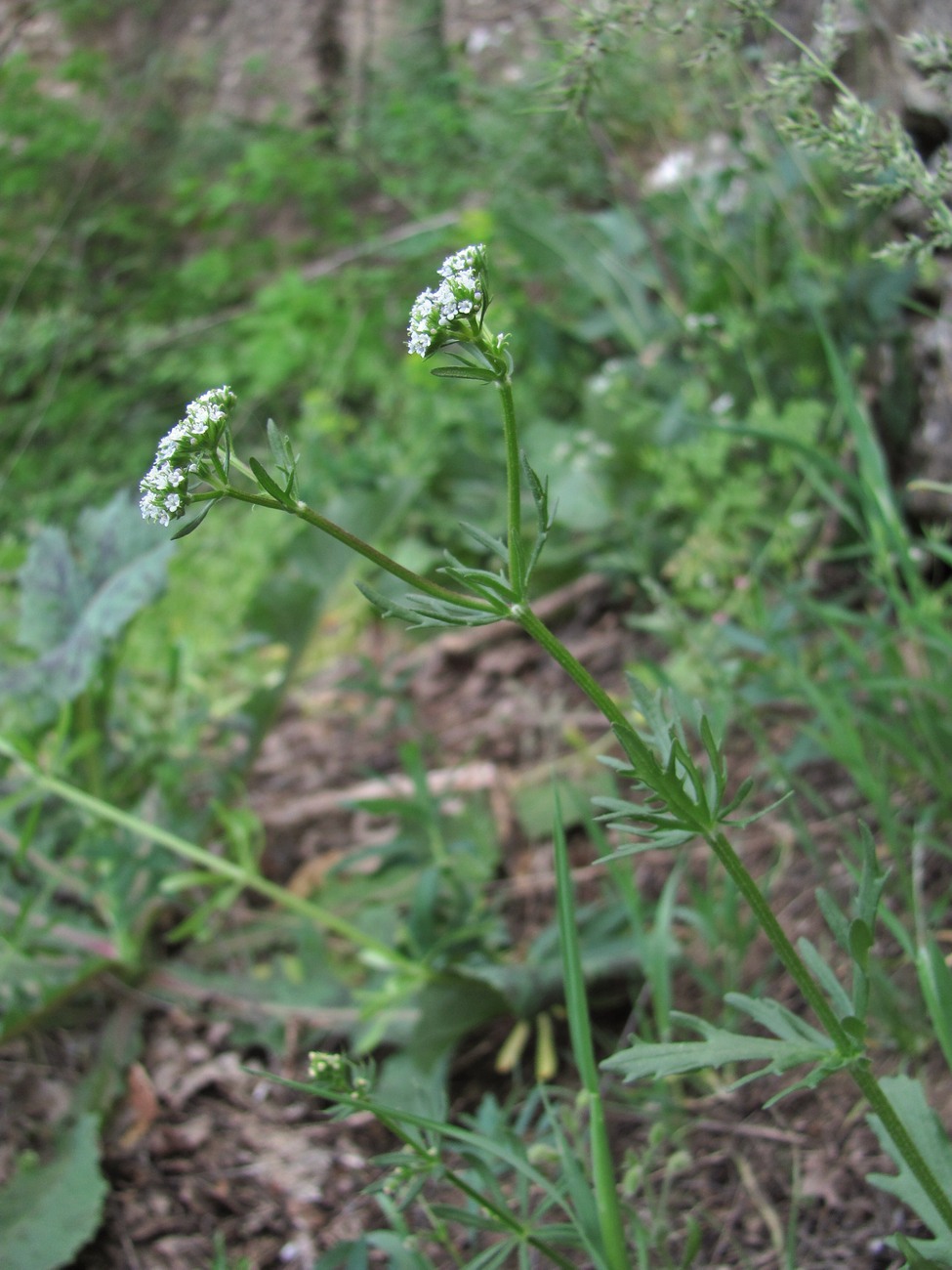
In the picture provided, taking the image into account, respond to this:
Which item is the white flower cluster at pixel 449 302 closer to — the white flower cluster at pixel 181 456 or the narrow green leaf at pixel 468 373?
the narrow green leaf at pixel 468 373

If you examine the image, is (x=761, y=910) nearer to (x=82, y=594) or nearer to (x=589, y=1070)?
(x=589, y=1070)

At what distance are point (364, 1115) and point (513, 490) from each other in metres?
1.13

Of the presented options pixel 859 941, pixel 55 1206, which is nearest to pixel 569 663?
pixel 859 941

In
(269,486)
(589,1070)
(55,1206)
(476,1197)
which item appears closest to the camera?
(269,486)

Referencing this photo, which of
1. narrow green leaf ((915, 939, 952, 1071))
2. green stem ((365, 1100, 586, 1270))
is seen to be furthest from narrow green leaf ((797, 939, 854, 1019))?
green stem ((365, 1100, 586, 1270))

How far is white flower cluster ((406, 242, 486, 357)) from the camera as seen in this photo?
738 mm

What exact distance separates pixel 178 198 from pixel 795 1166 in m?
4.89

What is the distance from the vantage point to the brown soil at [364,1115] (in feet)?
4.22

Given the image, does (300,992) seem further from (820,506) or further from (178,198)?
(178,198)

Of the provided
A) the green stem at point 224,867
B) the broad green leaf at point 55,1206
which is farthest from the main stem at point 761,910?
the broad green leaf at point 55,1206

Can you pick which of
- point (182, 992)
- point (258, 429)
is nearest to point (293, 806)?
point (182, 992)

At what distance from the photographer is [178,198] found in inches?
199

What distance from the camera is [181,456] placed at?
76 centimetres

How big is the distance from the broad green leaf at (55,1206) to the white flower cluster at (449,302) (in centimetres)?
131
